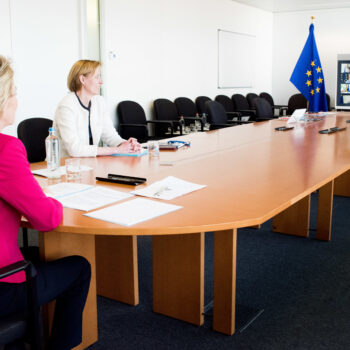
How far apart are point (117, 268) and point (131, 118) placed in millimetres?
3753

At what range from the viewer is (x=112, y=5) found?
19.2 ft

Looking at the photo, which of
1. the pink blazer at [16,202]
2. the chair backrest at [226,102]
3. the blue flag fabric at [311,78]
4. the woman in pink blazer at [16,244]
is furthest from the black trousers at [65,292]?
the chair backrest at [226,102]

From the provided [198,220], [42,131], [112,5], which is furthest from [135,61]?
[198,220]

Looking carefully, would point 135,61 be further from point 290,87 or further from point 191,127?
point 290,87

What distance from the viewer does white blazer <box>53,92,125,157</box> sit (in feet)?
10.0

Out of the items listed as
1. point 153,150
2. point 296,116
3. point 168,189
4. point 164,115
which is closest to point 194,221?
point 168,189

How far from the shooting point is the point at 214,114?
5.65 metres

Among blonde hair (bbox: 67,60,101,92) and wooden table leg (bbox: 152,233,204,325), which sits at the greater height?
Result: blonde hair (bbox: 67,60,101,92)

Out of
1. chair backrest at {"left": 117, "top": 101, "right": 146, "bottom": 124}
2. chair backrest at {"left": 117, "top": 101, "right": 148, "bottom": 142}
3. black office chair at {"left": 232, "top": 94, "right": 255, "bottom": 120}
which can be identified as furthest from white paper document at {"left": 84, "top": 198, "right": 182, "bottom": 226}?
black office chair at {"left": 232, "top": 94, "right": 255, "bottom": 120}

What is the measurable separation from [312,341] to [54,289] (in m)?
1.29

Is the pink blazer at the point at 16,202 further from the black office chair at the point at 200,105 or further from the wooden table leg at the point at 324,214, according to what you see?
the black office chair at the point at 200,105

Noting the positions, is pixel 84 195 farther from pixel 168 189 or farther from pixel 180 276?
pixel 180 276

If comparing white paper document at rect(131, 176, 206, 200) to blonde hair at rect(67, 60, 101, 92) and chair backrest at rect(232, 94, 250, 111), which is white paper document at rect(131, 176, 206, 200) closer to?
blonde hair at rect(67, 60, 101, 92)

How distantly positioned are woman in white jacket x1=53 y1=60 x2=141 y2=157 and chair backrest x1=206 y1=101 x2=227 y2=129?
2.34 meters
